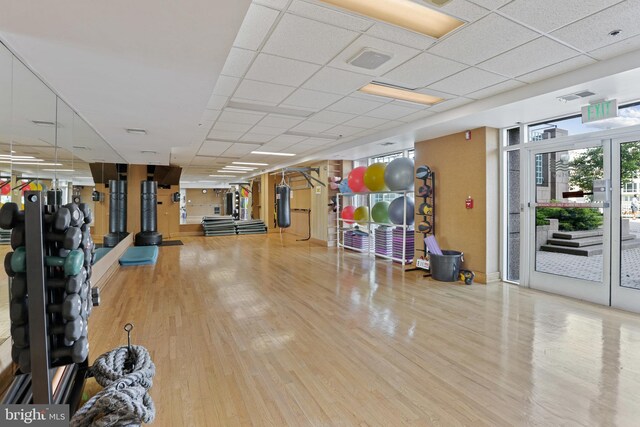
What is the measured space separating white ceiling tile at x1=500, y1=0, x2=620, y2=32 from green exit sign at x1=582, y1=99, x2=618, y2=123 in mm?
1830

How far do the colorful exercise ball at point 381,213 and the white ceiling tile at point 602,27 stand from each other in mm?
4612

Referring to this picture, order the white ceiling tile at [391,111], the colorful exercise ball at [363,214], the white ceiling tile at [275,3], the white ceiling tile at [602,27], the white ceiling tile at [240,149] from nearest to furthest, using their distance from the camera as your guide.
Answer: the white ceiling tile at [275,3] → the white ceiling tile at [602,27] → the white ceiling tile at [391,111] → the white ceiling tile at [240,149] → the colorful exercise ball at [363,214]

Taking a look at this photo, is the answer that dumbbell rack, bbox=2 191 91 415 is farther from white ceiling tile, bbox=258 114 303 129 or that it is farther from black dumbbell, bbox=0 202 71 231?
white ceiling tile, bbox=258 114 303 129

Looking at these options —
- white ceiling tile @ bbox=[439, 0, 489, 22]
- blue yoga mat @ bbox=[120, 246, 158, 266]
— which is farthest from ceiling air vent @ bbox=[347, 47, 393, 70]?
blue yoga mat @ bbox=[120, 246, 158, 266]

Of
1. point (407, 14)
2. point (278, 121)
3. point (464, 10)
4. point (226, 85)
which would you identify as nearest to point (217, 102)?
point (226, 85)

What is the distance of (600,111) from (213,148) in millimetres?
7364

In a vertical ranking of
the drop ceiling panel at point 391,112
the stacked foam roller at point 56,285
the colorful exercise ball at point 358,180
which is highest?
the drop ceiling panel at point 391,112

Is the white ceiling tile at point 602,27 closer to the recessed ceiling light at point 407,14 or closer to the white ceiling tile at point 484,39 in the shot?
the white ceiling tile at point 484,39

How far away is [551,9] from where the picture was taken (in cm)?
246

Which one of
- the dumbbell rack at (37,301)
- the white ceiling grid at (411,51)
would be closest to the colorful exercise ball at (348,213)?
the white ceiling grid at (411,51)

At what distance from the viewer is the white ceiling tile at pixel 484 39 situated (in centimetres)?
268

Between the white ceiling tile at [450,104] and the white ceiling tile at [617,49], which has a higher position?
the white ceiling tile at [450,104]

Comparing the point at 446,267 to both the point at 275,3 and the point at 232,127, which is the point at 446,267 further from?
the point at 275,3

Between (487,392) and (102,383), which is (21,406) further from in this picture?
(487,392)
